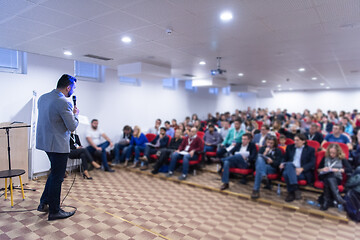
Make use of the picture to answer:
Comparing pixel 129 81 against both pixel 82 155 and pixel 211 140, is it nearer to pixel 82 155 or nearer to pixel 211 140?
pixel 82 155

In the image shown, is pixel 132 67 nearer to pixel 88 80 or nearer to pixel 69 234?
pixel 88 80

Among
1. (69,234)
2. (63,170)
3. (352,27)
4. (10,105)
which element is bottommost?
(69,234)

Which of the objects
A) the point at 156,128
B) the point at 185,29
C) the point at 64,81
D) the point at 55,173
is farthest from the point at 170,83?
the point at 55,173

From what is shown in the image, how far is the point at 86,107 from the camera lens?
21.4 ft

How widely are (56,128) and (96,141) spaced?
13.7 feet

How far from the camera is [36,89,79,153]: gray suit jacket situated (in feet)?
7.64

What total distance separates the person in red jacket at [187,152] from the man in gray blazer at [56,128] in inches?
130

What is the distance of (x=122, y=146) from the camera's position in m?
6.91

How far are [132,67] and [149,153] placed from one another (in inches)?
94.1

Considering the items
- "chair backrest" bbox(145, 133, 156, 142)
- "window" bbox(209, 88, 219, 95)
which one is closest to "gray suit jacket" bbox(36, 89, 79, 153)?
"chair backrest" bbox(145, 133, 156, 142)

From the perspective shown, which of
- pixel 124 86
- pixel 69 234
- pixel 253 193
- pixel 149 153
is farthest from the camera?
pixel 124 86

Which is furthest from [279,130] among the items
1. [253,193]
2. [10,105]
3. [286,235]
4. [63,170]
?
[10,105]

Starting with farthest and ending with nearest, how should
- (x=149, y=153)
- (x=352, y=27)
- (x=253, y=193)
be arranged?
(x=149, y=153) < (x=253, y=193) < (x=352, y=27)

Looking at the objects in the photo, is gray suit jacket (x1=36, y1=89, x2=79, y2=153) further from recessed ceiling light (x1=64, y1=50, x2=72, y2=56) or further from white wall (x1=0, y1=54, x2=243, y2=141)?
white wall (x1=0, y1=54, x2=243, y2=141)
